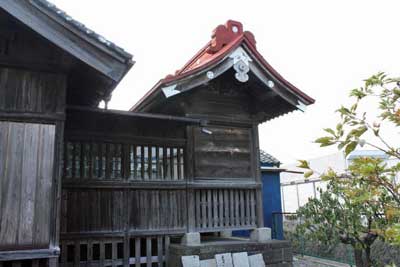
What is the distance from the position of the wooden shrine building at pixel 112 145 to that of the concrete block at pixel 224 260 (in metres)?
0.56

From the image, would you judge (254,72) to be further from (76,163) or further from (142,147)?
(76,163)

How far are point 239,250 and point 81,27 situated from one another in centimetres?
475

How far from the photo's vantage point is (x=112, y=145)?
6398 millimetres

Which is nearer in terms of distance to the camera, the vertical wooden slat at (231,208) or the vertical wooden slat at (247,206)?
the vertical wooden slat at (231,208)

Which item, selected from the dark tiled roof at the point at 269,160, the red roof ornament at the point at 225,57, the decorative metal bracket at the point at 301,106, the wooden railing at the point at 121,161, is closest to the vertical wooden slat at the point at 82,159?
the wooden railing at the point at 121,161

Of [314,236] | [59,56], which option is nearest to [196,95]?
[59,56]

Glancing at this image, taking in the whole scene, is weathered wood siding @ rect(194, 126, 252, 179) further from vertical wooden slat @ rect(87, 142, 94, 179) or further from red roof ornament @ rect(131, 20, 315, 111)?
vertical wooden slat @ rect(87, 142, 94, 179)

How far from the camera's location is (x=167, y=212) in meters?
6.56

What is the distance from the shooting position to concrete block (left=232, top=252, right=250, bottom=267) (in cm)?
644

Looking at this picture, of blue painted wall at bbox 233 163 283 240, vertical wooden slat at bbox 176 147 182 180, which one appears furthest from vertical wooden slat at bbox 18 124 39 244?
blue painted wall at bbox 233 163 283 240

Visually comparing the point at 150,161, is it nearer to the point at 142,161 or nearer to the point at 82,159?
the point at 142,161

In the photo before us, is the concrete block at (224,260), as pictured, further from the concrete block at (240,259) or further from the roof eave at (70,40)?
the roof eave at (70,40)

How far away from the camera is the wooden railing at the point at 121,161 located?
608 centimetres

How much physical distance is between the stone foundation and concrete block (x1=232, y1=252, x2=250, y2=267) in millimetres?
95
